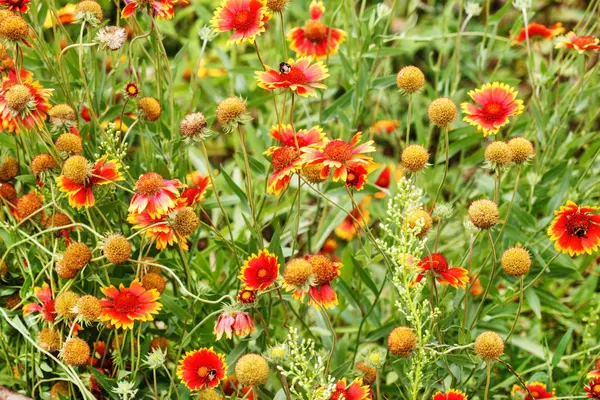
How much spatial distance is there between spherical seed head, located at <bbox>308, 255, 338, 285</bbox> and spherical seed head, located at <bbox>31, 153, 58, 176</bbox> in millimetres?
522

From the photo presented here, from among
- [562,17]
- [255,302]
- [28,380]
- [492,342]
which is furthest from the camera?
[562,17]

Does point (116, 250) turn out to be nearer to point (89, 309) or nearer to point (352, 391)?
point (89, 309)

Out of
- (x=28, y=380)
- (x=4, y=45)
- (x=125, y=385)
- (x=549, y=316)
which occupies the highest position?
(x=4, y=45)

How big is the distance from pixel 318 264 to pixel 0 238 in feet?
2.43

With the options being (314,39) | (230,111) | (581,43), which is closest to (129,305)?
(230,111)

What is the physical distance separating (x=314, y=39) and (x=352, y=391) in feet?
3.04

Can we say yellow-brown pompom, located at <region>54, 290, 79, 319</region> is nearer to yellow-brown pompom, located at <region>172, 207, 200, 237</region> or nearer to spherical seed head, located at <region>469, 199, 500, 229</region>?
yellow-brown pompom, located at <region>172, 207, 200, 237</region>

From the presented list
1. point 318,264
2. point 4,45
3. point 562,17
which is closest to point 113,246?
point 318,264

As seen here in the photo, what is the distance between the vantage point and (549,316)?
7.47 feet

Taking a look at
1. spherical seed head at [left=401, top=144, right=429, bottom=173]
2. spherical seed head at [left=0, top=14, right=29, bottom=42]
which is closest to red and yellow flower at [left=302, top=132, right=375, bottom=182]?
spherical seed head at [left=401, top=144, right=429, bottom=173]

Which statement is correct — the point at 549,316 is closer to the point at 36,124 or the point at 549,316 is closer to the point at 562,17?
the point at 36,124

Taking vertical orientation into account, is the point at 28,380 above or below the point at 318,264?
below

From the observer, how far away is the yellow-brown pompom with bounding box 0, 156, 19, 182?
66.1 inches

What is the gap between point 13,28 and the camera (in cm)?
147
